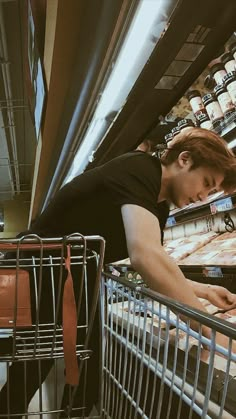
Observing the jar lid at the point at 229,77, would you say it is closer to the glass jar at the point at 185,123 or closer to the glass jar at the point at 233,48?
the glass jar at the point at 233,48

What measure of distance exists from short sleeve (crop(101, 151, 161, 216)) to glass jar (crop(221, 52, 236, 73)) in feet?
3.34

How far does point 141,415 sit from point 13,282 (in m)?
0.44

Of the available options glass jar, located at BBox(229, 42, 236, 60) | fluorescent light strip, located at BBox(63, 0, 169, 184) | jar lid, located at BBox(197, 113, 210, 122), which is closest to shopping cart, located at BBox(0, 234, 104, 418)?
fluorescent light strip, located at BBox(63, 0, 169, 184)

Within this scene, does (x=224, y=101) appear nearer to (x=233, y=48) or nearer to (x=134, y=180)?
(x=233, y=48)

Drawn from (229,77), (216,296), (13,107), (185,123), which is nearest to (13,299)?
(216,296)

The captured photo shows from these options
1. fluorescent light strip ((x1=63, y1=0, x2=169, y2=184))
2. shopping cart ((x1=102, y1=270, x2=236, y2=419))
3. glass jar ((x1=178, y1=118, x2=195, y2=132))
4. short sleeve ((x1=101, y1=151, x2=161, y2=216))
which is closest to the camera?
shopping cart ((x1=102, y1=270, x2=236, y2=419))

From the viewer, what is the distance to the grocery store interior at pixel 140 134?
932mm

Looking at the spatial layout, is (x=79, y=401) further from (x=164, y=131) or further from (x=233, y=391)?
(x=164, y=131)

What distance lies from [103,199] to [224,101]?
1.10m

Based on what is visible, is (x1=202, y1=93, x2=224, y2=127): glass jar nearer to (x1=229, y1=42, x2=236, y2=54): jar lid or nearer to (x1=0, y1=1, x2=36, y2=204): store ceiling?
(x1=229, y1=42, x2=236, y2=54): jar lid

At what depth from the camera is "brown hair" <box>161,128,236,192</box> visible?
Answer: 4.39 ft

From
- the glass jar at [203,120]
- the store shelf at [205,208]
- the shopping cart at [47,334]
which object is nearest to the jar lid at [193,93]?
the glass jar at [203,120]

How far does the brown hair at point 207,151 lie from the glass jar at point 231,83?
73 centimetres

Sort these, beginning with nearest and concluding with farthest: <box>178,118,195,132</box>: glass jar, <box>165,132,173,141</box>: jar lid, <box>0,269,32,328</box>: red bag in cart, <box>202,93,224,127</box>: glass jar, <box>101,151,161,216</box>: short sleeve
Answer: <box>0,269,32,328</box>: red bag in cart → <box>101,151,161,216</box>: short sleeve → <box>202,93,224,127</box>: glass jar → <box>178,118,195,132</box>: glass jar → <box>165,132,173,141</box>: jar lid
